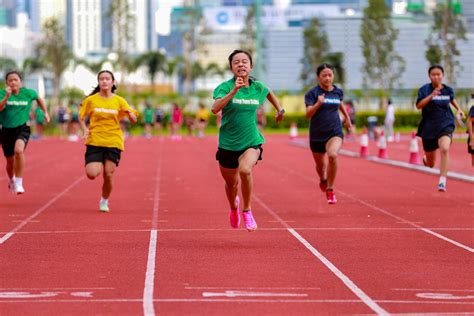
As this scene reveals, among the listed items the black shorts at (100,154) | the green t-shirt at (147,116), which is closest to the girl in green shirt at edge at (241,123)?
the black shorts at (100,154)

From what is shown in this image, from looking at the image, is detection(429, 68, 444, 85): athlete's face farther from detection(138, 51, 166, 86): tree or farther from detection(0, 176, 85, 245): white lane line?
detection(138, 51, 166, 86): tree

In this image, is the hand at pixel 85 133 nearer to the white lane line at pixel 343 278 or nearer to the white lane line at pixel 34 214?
the white lane line at pixel 34 214

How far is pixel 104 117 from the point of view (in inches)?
618

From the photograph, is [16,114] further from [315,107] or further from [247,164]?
[247,164]

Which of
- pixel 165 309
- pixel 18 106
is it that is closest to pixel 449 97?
pixel 18 106

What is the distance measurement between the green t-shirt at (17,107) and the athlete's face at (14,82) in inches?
6.6

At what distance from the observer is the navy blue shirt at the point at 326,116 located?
1634 centimetres

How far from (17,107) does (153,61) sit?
110 meters

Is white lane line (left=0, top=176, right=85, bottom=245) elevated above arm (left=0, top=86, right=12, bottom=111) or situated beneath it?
situated beneath

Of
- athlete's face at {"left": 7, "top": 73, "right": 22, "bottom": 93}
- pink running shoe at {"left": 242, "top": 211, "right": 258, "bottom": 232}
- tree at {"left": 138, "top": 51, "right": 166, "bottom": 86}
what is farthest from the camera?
tree at {"left": 138, "top": 51, "right": 166, "bottom": 86}

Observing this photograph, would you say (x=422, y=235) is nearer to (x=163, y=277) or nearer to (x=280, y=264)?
(x=280, y=264)

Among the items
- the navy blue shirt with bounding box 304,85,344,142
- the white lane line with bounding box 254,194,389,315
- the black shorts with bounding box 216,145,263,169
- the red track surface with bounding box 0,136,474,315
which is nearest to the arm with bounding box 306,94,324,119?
the navy blue shirt with bounding box 304,85,344,142

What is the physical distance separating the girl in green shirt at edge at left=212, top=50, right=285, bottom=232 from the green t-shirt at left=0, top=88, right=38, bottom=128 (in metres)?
5.69

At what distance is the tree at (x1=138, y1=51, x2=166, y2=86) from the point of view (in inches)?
4983
